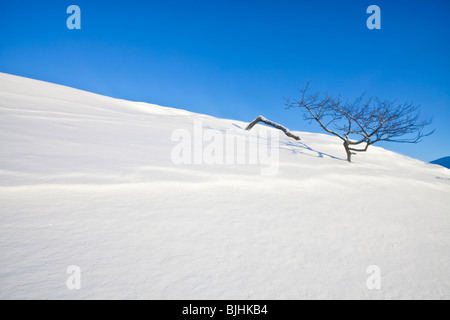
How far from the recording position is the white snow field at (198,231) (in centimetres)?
81

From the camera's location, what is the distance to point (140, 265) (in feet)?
2.81

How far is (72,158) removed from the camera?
6.05ft

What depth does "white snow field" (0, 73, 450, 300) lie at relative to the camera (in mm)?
806

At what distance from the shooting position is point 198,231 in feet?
3.68

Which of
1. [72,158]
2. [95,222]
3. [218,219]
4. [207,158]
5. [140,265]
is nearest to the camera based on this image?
[140,265]

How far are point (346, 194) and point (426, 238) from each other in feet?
2.10

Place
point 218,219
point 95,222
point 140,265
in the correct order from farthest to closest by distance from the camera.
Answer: point 218,219, point 95,222, point 140,265

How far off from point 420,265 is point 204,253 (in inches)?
44.7

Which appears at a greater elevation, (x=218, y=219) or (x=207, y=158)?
(x=207, y=158)

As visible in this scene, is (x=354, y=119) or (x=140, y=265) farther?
(x=354, y=119)
